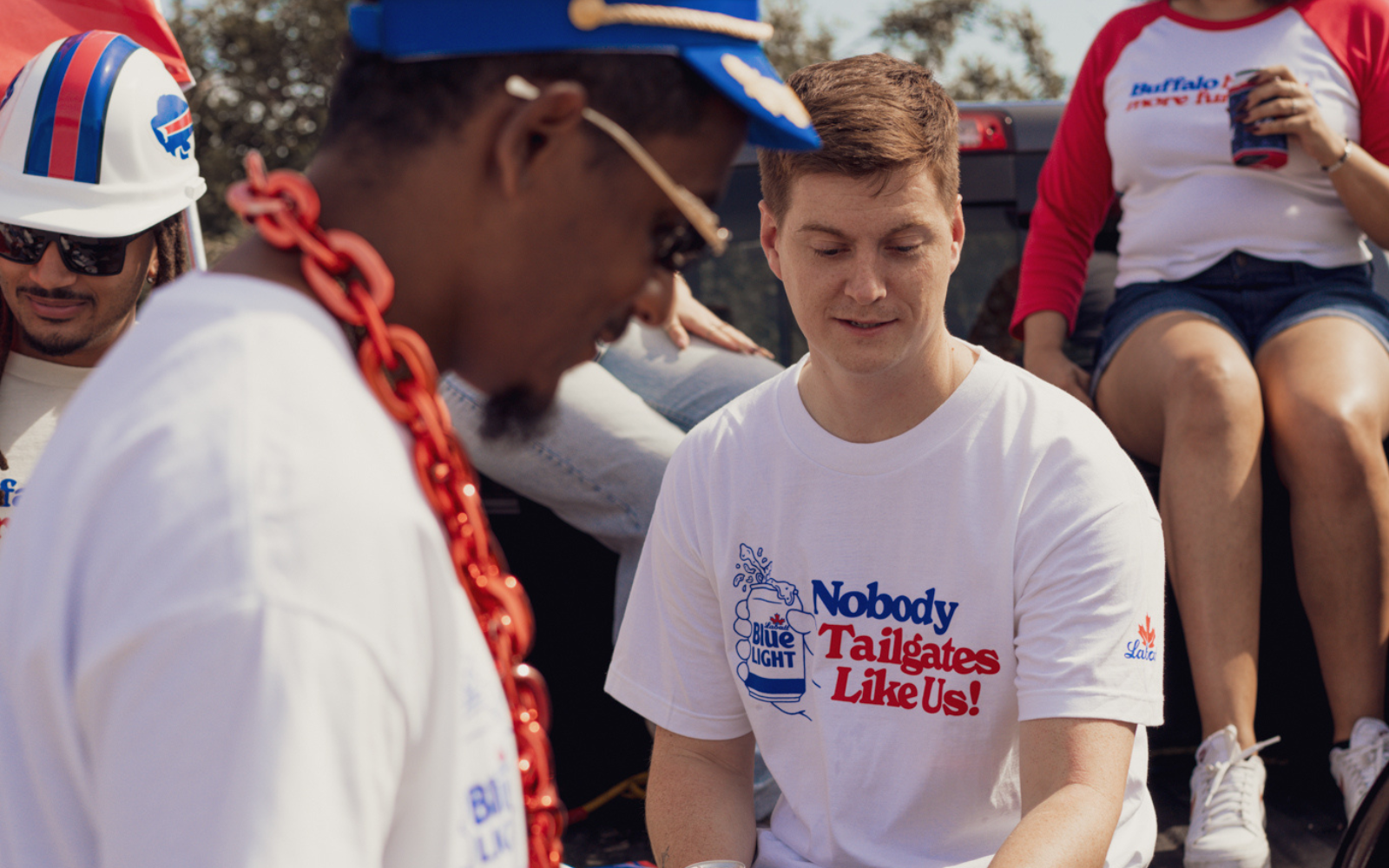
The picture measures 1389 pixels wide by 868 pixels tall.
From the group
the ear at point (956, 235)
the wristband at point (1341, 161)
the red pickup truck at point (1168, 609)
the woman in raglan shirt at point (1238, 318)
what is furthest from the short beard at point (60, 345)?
the wristband at point (1341, 161)

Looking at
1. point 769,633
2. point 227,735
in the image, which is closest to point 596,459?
point 769,633

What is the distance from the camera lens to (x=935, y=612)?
6.73ft

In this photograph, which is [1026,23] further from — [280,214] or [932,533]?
[280,214]

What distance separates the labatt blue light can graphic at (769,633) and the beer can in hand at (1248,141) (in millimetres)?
1706

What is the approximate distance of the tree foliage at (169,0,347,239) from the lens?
1200 centimetres

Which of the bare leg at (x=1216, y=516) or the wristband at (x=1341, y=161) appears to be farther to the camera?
the wristband at (x=1341, y=161)

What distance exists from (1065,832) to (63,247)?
2.16 m

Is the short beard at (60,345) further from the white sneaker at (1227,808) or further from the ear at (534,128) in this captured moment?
the white sneaker at (1227,808)

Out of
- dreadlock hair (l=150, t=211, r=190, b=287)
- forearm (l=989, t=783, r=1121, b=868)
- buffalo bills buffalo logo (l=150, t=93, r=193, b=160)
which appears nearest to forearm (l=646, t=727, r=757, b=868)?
forearm (l=989, t=783, r=1121, b=868)

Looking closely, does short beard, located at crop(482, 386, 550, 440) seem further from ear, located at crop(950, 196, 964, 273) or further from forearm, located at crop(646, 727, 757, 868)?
ear, located at crop(950, 196, 964, 273)

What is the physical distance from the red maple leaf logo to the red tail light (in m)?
2.41

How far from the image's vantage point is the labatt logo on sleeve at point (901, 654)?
2029 millimetres

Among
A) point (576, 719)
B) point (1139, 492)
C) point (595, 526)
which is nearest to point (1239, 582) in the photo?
point (1139, 492)

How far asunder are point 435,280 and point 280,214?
12cm
